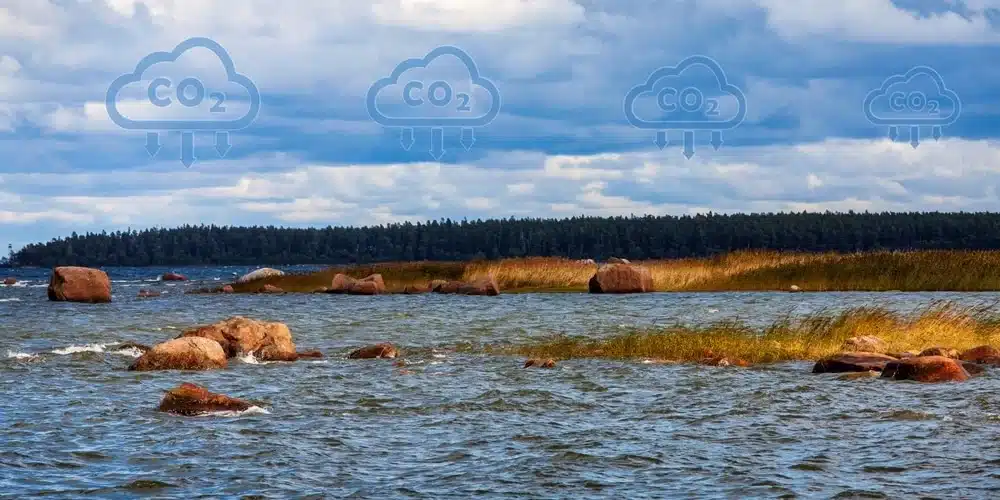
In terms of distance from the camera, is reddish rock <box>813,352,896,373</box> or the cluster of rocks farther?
reddish rock <box>813,352,896,373</box>

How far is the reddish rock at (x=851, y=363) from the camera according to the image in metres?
22.9

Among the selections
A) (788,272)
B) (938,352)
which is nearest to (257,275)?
(788,272)

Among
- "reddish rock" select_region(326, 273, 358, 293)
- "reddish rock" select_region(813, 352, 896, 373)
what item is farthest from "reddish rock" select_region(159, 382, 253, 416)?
"reddish rock" select_region(326, 273, 358, 293)

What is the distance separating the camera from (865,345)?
86.4 feet

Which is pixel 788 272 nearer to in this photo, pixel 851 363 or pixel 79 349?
pixel 851 363

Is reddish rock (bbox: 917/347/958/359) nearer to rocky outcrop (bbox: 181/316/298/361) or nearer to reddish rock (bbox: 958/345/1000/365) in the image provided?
reddish rock (bbox: 958/345/1000/365)

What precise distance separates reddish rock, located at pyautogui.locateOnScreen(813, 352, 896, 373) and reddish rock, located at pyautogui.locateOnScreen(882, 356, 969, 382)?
109 centimetres

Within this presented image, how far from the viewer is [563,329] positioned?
36500 mm

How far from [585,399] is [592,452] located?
16.6 feet

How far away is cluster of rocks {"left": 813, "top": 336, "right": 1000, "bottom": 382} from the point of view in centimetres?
2133

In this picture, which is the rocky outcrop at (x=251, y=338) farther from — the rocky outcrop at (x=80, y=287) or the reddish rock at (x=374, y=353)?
the rocky outcrop at (x=80, y=287)

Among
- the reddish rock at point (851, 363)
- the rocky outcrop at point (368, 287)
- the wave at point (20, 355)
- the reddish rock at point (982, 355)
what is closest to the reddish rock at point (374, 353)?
the wave at point (20, 355)

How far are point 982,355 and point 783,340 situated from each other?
4997mm

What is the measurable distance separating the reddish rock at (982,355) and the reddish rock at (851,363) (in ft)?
7.17
